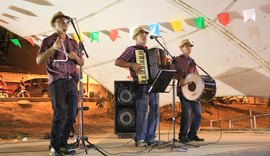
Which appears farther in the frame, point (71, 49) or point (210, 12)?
point (210, 12)

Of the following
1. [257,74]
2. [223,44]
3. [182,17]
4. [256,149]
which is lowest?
[256,149]

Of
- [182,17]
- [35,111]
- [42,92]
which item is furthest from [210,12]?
[42,92]

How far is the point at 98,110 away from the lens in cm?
1350

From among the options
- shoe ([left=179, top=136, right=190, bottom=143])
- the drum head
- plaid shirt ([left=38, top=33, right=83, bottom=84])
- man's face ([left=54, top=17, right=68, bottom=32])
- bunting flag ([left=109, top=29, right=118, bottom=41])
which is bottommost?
shoe ([left=179, top=136, right=190, bottom=143])

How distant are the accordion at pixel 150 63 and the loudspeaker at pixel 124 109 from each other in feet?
4.96

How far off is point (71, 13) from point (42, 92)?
30.0ft

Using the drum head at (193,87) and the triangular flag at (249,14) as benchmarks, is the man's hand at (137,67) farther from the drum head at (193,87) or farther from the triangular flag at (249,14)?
the triangular flag at (249,14)

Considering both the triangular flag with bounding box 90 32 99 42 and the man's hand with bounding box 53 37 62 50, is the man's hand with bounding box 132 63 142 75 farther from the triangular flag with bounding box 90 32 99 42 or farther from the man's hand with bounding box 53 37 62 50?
the triangular flag with bounding box 90 32 99 42

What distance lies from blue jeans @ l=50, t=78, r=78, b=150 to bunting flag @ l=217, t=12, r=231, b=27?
313 centimetres

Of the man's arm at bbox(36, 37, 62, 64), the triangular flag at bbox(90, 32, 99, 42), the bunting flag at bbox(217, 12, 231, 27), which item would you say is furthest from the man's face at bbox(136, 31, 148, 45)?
the triangular flag at bbox(90, 32, 99, 42)

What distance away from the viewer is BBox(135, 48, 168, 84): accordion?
4.91 meters

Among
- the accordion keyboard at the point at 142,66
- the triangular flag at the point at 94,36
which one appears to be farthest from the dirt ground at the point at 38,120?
the accordion keyboard at the point at 142,66

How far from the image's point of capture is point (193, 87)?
212 inches

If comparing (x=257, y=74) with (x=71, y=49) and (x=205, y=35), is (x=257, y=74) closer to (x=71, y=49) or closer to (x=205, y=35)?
(x=205, y=35)
